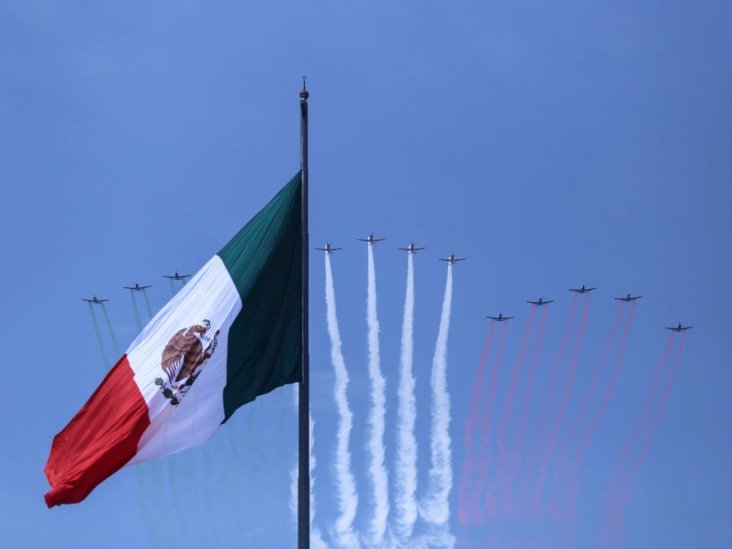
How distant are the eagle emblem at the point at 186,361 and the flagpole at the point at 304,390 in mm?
2504

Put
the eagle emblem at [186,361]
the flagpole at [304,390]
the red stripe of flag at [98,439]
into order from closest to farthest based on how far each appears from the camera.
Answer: the flagpole at [304,390] < the red stripe of flag at [98,439] < the eagle emblem at [186,361]

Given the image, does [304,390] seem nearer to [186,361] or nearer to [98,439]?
[186,361]

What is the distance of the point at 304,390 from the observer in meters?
27.5

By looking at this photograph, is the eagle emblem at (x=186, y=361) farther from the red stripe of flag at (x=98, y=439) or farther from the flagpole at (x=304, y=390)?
the flagpole at (x=304, y=390)

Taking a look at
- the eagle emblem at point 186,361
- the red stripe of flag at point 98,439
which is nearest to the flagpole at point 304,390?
the eagle emblem at point 186,361

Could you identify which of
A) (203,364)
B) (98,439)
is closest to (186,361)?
(203,364)

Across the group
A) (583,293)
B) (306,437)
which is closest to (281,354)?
(306,437)

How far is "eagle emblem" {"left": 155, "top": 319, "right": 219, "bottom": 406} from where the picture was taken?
2880 centimetres

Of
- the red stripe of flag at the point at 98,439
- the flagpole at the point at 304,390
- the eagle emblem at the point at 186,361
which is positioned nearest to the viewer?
the flagpole at the point at 304,390

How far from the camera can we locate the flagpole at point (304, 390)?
2628 centimetres

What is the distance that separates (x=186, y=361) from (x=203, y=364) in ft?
1.58

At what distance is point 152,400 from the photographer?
28766 millimetres

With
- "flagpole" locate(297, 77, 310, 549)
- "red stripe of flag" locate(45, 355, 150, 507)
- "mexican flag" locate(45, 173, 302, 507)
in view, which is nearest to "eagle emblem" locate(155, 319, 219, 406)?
"mexican flag" locate(45, 173, 302, 507)

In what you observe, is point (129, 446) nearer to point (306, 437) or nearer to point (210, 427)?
point (210, 427)
